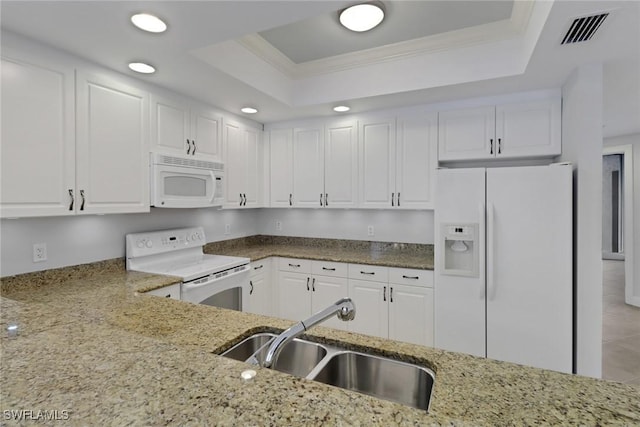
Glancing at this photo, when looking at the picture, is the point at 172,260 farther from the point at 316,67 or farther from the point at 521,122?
the point at 521,122

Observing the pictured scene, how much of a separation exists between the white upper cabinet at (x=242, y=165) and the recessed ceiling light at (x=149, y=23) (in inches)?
60.0

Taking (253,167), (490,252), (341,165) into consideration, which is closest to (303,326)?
(490,252)

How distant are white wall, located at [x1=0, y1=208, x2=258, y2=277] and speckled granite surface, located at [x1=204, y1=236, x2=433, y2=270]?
0.68 metres

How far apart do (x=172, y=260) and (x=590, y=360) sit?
330cm

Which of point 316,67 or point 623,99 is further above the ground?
point 316,67

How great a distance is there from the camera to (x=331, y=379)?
1.18 meters

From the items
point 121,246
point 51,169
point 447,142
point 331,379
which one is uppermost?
point 447,142

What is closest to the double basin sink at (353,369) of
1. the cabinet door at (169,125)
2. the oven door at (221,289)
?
the oven door at (221,289)

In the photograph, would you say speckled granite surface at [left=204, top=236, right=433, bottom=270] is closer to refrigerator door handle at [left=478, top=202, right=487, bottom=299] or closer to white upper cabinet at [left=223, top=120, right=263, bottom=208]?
refrigerator door handle at [left=478, top=202, right=487, bottom=299]

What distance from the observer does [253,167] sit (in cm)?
367

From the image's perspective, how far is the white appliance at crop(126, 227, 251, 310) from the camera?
7.97 ft

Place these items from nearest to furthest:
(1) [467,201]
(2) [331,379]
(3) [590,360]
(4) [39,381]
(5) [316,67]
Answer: (4) [39,381]
(2) [331,379]
(3) [590,360]
(1) [467,201]
(5) [316,67]

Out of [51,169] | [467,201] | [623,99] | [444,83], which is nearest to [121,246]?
[51,169]

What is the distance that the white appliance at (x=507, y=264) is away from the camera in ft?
7.29
